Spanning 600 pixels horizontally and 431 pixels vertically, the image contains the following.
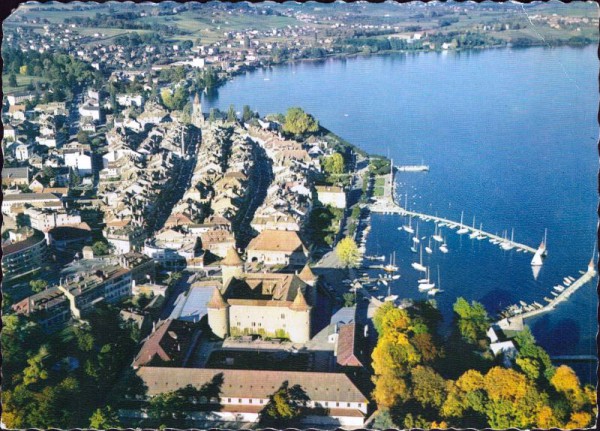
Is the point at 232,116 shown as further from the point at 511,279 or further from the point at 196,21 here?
the point at 511,279

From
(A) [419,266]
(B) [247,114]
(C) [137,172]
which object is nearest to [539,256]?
(A) [419,266]

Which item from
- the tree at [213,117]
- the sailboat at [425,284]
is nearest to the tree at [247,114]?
the tree at [213,117]

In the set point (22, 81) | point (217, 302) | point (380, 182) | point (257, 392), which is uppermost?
point (22, 81)

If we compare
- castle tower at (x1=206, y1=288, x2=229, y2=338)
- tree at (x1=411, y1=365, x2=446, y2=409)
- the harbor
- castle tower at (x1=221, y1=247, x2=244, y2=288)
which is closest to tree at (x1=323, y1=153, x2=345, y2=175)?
the harbor

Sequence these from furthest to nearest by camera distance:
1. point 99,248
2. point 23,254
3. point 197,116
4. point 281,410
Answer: point 197,116 → point 99,248 → point 23,254 → point 281,410

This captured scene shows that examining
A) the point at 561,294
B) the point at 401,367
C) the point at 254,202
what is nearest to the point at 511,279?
the point at 561,294

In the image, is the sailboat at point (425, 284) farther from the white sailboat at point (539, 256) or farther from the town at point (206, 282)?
the white sailboat at point (539, 256)

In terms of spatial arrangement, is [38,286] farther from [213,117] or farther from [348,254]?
[213,117]
